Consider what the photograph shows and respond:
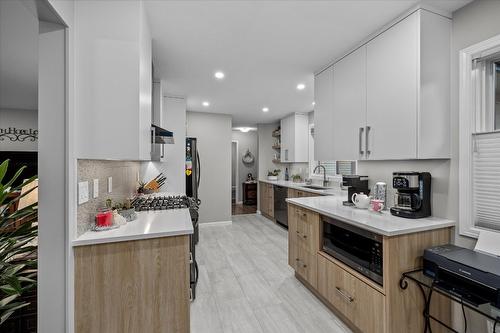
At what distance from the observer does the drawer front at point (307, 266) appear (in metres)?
2.17

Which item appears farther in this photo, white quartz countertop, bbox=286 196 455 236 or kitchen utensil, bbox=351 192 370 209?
kitchen utensil, bbox=351 192 370 209

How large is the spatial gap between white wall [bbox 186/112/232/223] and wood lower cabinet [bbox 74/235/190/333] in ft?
11.2

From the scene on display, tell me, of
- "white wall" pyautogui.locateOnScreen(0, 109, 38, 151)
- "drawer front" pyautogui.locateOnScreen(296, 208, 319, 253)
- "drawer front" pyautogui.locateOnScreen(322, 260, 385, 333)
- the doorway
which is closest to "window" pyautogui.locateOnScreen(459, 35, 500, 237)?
"drawer front" pyautogui.locateOnScreen(322, 260, 385, 333)

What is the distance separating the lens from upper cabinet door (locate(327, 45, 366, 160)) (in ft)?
6.79

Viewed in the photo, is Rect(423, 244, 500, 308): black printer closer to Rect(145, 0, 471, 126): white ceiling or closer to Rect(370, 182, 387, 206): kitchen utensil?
Rect(370, 182, 387, 206): kitchen utensil

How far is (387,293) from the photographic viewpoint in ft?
4.72

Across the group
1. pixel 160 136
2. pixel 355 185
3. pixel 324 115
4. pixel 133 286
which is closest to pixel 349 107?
pixel 324 115

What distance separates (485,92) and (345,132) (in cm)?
100

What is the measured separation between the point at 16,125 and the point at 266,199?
471cm

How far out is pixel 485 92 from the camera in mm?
1546

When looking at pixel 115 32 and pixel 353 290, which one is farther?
pixel 353 290

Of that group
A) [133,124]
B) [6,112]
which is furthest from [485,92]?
[6,112]

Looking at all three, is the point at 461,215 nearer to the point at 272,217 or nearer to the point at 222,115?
the point at 272,217

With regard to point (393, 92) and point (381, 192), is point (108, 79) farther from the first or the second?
point (381, 192)
